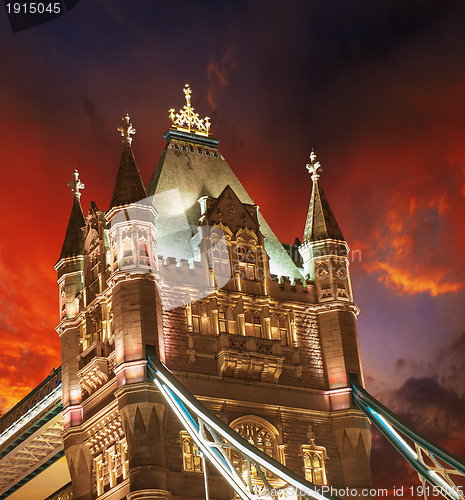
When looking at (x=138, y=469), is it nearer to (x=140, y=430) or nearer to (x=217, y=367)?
(x=140, y=430)

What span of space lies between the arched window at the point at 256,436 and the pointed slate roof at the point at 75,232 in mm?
12666

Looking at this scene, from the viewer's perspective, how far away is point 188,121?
210ft

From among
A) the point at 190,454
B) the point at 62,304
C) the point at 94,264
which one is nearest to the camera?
the point at 190,454

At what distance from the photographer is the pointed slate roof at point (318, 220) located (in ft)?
196

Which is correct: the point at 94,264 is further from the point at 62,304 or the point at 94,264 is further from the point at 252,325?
the point at 252,325

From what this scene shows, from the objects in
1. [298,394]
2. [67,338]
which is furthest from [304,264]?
[67,338]

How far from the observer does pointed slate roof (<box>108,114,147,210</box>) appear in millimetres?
55562

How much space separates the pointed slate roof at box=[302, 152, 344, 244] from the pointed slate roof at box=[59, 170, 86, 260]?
11.2 metres

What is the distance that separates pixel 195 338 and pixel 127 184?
309 inches

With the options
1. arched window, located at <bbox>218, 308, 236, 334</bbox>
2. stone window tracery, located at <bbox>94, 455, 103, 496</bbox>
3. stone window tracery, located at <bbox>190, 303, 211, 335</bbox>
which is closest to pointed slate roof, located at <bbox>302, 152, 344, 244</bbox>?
arched window, located at <bbox>218, 308, 236, 334</bbox>

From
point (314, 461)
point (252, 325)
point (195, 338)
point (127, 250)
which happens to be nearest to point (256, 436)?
point (314, 461)

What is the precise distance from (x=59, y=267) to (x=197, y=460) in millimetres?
13754

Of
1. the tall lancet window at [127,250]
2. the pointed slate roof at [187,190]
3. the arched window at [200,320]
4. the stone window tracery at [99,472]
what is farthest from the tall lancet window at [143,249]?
the stone window tracery at [99,472]

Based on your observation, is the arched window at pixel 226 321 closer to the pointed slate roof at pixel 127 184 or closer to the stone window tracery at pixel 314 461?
the stone window tracery at pixel 314 461
